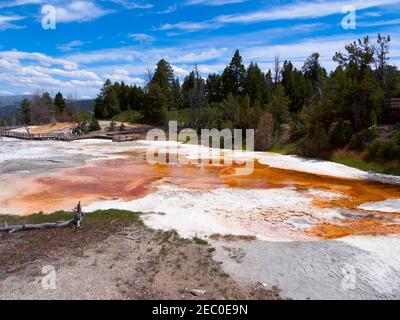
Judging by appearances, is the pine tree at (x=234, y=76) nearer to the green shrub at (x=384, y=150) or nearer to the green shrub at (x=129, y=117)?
the green shrub at (x=129, y=117)

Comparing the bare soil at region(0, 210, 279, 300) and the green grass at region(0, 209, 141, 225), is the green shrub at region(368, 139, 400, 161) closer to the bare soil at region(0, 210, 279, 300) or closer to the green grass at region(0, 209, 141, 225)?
the bare soil at region(0, 210, 279, 300)

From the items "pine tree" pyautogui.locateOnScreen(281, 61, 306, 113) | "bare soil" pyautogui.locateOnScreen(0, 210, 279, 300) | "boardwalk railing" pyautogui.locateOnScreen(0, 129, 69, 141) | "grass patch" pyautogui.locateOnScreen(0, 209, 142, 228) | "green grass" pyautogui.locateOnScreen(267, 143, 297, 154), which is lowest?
"bare soil" pyautogui.locateOnScreen(0, 210, 279, 300)

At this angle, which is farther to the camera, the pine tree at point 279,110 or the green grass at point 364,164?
the pine tree at point 279,110

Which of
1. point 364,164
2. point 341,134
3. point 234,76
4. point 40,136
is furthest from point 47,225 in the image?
point 234,76

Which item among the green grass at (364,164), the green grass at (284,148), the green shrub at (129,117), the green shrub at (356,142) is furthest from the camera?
the green shrub at (129,117)

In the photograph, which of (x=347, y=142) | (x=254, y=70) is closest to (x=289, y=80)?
(x=254, y=70)

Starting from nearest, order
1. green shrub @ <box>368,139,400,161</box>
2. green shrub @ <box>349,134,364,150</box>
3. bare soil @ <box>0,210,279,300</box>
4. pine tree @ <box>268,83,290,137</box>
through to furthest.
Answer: bare soil @ <box>0,210,279,300</box>, green shrub @ <box>368,139,400,161</box>, green shrub @ <box>349,134,364,150</box>, pine tree @ <box>268,83,290,137</box>

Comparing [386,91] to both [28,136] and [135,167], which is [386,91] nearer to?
[135,167]

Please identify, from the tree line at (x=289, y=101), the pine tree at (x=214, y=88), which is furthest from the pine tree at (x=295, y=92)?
the pine tree at (x=214, y=88)

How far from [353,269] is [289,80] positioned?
63.6 meters

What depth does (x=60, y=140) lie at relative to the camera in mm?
69062

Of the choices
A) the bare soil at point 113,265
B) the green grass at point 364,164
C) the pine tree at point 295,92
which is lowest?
the bare soil at point 113,265

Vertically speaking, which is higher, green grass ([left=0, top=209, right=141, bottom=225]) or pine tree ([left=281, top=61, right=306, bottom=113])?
pine tree ([left=281, top=61, right=306, bottom=113])

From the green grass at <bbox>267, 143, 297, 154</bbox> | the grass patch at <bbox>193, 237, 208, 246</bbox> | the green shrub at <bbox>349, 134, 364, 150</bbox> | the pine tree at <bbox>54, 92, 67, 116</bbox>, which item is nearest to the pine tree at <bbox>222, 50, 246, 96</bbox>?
the green grass at <bbox>267, 143, 297, 154</bbox>
